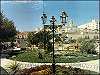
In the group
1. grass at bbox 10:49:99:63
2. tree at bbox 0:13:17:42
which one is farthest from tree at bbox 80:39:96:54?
tree at bbox 0:13:17:42

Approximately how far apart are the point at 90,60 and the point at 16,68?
4.13 m

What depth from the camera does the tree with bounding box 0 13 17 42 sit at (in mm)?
14223

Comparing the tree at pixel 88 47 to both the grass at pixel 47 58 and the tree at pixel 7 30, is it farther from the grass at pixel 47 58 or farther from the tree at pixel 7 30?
the tree at pixel 7 30

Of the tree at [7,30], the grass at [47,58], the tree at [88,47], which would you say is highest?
the tree at [7,30]

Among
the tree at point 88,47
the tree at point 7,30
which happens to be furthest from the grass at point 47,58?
the tree at point 7,30

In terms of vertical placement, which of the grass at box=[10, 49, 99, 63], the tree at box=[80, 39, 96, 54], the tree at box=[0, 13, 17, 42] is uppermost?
the tree at box=[0, 13, 17, 42]

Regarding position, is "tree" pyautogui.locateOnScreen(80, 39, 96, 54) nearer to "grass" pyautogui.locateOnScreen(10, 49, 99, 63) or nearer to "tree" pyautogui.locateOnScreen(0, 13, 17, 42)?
"grass" pyautogui.locateOnScreen(10, 49, 99, 63)

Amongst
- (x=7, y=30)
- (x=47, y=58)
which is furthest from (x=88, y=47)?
(x=7, y=30)

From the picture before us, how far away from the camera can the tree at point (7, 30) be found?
1422cm

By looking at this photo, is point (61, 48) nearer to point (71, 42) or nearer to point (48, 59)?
point (71, 42)

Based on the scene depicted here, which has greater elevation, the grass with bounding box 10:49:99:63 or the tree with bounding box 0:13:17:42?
the tree with bounding box 0:13:17:42

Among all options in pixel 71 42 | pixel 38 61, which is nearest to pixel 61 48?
pixel 71 42

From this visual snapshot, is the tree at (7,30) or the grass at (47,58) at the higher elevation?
the tree at (7,30)

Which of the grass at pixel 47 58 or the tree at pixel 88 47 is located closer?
the grass at pixel 47 58
